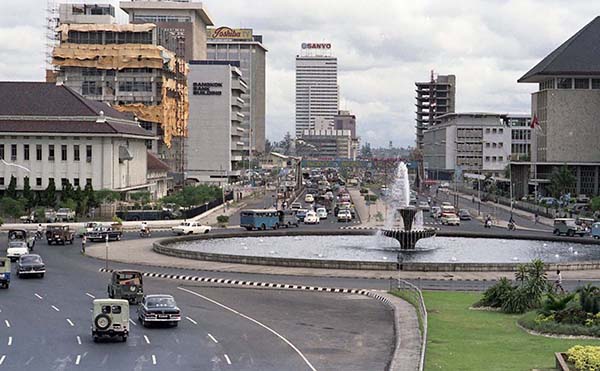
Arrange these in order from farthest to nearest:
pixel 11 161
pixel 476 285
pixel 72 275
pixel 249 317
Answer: pixel 11 161 → pixel 72 275 → pixel 476 285 → pixel 249 317

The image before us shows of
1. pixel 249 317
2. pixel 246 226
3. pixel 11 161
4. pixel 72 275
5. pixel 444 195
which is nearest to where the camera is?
pixel 249 317

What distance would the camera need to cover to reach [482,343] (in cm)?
3622

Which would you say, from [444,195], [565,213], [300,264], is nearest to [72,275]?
[300,264]

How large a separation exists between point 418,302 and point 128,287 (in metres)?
13.3

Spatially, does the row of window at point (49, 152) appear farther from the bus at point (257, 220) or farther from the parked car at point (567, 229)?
the parked car at point (567, 229)

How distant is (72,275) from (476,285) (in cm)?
2271

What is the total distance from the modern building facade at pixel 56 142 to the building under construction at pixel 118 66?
52.4 m

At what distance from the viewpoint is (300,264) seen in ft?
211

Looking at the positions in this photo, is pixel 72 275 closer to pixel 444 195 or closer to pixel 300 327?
pixel 300 327

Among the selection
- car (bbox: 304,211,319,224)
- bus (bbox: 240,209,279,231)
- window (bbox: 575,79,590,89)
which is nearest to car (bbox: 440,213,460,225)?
car (bbox: 304,211,319,224)

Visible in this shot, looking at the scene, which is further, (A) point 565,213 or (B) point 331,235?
(A) point 565,213

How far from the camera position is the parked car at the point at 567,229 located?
9581 centimetres

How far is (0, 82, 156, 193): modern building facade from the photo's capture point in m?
120

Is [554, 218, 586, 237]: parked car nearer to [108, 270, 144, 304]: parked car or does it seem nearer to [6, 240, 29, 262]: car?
[6, 240, 29, 262]: car
